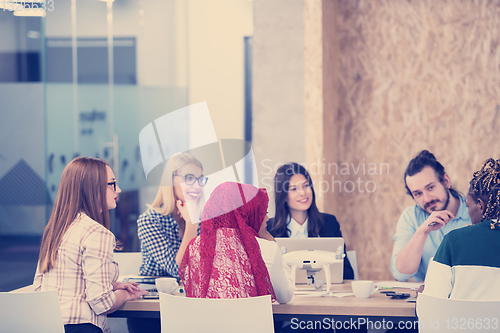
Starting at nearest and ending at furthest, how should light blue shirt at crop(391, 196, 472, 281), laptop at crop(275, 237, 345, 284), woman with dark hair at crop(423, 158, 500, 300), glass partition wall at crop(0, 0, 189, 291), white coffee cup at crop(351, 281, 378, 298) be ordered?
woman with dark hair at crop(423, 158, 500, 300)
white coffee cup at crop(351, 281, 378, 298)
laptop at crop(275, 237, 345, 284)
light blue shirt at crop(391, 196, 472, 281)
glass partition wall at crop(0, 0, 189, 291)

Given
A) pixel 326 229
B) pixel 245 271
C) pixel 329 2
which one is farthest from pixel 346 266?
pixel 329 2

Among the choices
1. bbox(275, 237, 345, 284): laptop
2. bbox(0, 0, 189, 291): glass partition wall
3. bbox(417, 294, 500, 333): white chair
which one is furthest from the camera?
bbox(0, 0, 189, 291): glass partition wall

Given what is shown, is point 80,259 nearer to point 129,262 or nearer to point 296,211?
point 129,262

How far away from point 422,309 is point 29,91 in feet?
12.6

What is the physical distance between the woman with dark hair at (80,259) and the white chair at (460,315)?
1.15m

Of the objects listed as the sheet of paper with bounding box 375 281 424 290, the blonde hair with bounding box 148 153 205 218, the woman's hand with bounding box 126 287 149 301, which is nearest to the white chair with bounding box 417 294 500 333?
the sheet of paper with bounding box 375 281 424 290

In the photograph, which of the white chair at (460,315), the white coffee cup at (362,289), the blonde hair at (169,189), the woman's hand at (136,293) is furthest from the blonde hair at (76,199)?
the white chair at (460,315)

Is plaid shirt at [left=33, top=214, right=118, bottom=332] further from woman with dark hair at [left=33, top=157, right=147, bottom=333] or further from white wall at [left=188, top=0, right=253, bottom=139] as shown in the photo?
white wall at [left=188, top=0, right=253, bottom=139]

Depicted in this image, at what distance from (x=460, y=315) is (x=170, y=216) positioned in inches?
67.5

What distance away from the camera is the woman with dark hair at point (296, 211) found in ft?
8.98

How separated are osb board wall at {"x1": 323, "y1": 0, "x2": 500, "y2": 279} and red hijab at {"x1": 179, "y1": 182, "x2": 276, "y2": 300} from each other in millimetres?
1951

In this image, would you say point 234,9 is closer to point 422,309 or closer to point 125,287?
point 125,287

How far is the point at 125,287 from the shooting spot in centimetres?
194

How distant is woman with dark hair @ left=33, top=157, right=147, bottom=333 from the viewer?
5.74ft
